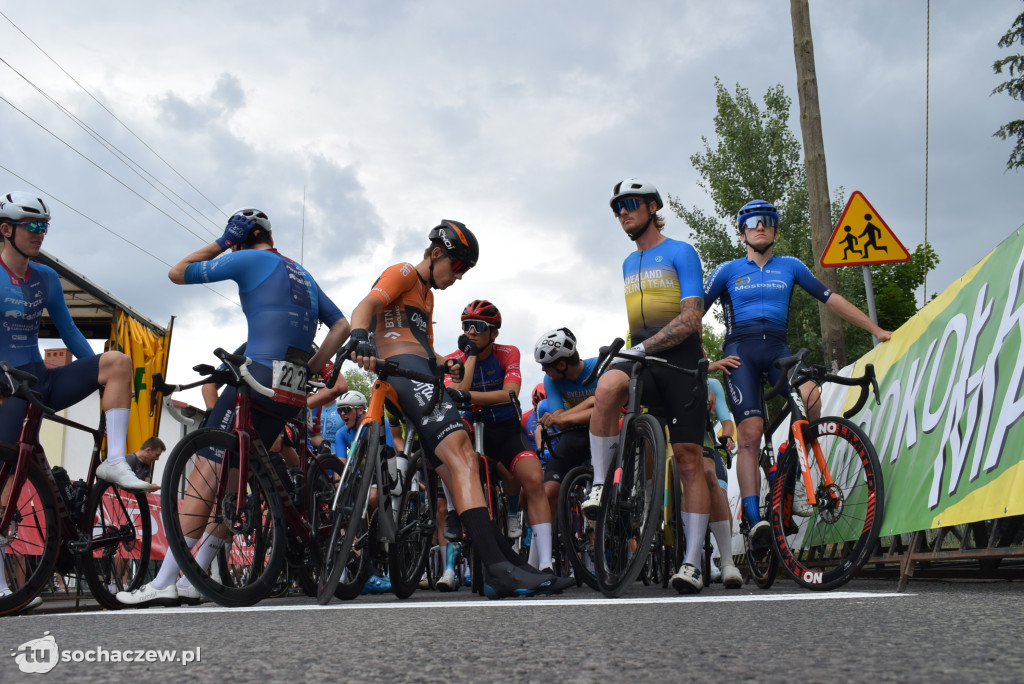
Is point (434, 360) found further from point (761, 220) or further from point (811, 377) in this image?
point (761, 220)

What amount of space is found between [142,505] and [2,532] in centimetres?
108

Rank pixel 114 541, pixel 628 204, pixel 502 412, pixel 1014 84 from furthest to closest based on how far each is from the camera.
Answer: pixel 1014 84 → pixel 502 412 → pixel 628 204 → pixel 114 541

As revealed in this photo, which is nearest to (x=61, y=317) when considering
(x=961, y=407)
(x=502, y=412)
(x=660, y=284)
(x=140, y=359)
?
(x=502, y=412)

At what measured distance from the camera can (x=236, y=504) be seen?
4734mm

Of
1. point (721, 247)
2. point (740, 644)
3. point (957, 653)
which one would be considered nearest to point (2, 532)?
point (740, 644)

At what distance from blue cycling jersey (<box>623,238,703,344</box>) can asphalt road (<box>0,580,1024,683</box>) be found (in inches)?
93.0

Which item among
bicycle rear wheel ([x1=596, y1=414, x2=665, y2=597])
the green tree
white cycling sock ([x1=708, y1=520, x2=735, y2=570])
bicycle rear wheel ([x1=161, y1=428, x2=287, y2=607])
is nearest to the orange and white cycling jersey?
bicycle rear wheel ([x1=161, y1=428, x2=287, y2=607])

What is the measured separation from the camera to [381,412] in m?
4.89

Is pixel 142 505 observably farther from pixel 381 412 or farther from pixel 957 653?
pixel 957 653

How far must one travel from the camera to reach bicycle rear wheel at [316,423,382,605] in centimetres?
450

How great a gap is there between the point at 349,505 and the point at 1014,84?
3200 centimetres

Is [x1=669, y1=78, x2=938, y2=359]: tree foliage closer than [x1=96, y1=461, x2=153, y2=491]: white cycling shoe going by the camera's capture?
No

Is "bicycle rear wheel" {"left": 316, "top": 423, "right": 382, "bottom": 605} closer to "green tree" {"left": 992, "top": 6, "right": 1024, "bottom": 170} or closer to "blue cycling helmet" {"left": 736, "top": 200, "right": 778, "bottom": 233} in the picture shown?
"blue cycling helmet" {"left": 736, "top": 200, "right": 778, "bottom": 233}

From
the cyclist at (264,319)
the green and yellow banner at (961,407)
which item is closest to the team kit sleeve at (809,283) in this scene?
the green and yellow banner at (961,407)
